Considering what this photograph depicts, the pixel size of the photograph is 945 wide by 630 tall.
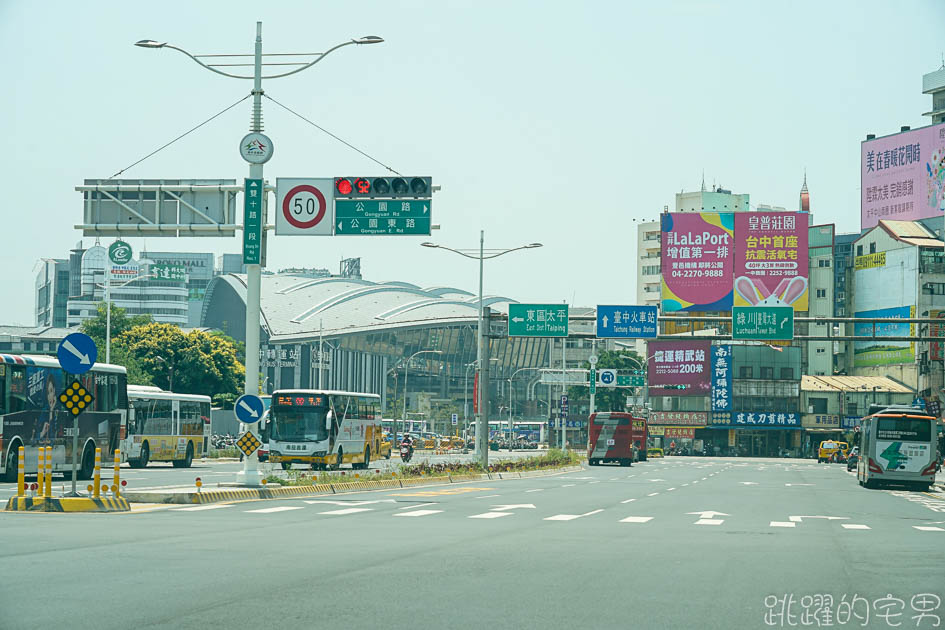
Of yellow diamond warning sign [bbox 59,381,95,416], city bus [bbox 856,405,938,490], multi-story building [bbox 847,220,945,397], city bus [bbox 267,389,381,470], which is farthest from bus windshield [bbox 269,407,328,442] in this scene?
multi-story building [bbox 847,220,945,397]

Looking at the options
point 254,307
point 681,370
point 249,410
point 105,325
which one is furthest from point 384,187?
point 681,370

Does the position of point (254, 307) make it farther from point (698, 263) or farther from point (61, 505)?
point (698, 263)

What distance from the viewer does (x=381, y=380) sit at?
151 metres

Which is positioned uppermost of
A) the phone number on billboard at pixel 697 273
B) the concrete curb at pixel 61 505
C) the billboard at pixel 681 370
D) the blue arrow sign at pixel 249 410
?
the phone number on billboard at pixel 697 273

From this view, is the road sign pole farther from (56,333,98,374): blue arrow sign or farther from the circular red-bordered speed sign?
(56,333,98,374): blue arrow sign

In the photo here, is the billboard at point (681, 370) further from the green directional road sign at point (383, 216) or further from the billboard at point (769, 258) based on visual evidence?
the green directional road sign at point (383, 216)

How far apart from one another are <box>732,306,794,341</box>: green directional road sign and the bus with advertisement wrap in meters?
16.5

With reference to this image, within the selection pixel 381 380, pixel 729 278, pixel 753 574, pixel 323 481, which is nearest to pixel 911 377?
pixel 729 278

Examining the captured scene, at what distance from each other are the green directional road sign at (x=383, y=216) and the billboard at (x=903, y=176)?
91.3 m

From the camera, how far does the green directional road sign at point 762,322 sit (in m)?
50.4

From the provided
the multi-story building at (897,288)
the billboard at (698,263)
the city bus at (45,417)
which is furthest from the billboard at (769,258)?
the city bus at (45,417)

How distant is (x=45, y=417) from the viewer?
2947cm

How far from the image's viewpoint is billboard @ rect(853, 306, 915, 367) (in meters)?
110

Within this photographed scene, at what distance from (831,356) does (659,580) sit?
120 m
